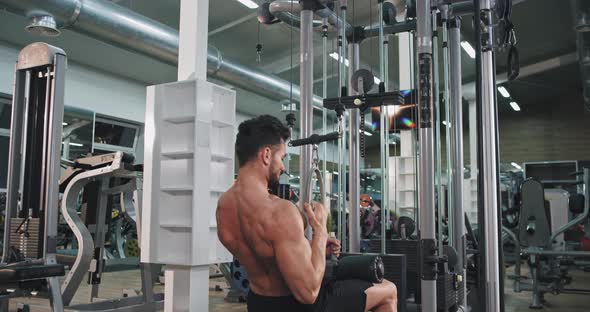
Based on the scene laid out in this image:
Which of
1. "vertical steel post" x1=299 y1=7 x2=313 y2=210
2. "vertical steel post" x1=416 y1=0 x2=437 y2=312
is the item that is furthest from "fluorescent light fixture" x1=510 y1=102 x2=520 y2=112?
"vertical steel post" x1=416 y1=0 x2=437 y2=312

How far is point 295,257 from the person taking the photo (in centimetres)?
172

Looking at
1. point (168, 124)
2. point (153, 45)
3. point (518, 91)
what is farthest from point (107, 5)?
point (518, 91)

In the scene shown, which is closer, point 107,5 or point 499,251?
point 499,251

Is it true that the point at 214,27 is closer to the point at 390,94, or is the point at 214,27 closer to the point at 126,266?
the point at 126,266

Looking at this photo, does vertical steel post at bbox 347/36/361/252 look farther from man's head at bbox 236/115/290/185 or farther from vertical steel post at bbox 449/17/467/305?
man's head at bbox 236/115/290/185

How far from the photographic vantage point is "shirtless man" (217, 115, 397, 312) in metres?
1.74

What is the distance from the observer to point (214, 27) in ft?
30.7

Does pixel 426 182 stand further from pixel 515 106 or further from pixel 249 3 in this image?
pixel 515 106

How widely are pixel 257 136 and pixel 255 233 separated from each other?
38 centimetres

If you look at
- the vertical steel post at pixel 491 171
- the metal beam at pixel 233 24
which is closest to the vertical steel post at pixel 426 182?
the vertical steel post at pixel 491 171

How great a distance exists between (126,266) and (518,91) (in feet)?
37.4

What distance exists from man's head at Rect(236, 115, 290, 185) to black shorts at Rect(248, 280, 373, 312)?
443 mm

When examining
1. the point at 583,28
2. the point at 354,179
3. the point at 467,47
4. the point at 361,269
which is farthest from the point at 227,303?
the point at 467,47

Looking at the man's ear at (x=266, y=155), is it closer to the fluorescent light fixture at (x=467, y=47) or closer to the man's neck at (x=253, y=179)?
the man's neck at (x=253, y=179)
